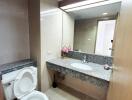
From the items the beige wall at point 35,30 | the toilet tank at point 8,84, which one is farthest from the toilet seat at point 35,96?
the beige wall at point 35,30

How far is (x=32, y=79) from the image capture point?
5.29 ft

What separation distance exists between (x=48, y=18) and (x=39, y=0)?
0.35m

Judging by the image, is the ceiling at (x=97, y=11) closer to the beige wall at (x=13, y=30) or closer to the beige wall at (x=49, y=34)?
the beige wall at (x=49, y=34)

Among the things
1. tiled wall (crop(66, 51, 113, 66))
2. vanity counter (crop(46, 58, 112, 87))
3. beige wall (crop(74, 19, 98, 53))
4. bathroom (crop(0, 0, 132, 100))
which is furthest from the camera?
beige wall (crop(74, 19, 98, 53))

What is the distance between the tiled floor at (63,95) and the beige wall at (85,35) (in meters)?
1.00

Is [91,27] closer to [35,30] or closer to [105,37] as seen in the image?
[105,37]

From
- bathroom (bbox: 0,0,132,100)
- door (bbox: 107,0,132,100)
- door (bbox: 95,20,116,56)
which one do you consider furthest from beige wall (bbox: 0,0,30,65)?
door (bbox: 107,0,132,100)

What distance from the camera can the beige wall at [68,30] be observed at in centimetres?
224

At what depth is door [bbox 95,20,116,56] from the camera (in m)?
1.71

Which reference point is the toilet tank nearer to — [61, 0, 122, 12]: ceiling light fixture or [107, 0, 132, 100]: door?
[107, 0, 132, 100]: door

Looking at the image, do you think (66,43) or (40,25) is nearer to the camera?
(40,25)

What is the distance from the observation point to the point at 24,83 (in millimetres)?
1547

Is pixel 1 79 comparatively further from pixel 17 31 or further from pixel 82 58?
pixel 82 58

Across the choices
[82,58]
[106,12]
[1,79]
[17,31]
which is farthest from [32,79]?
[106,12]
